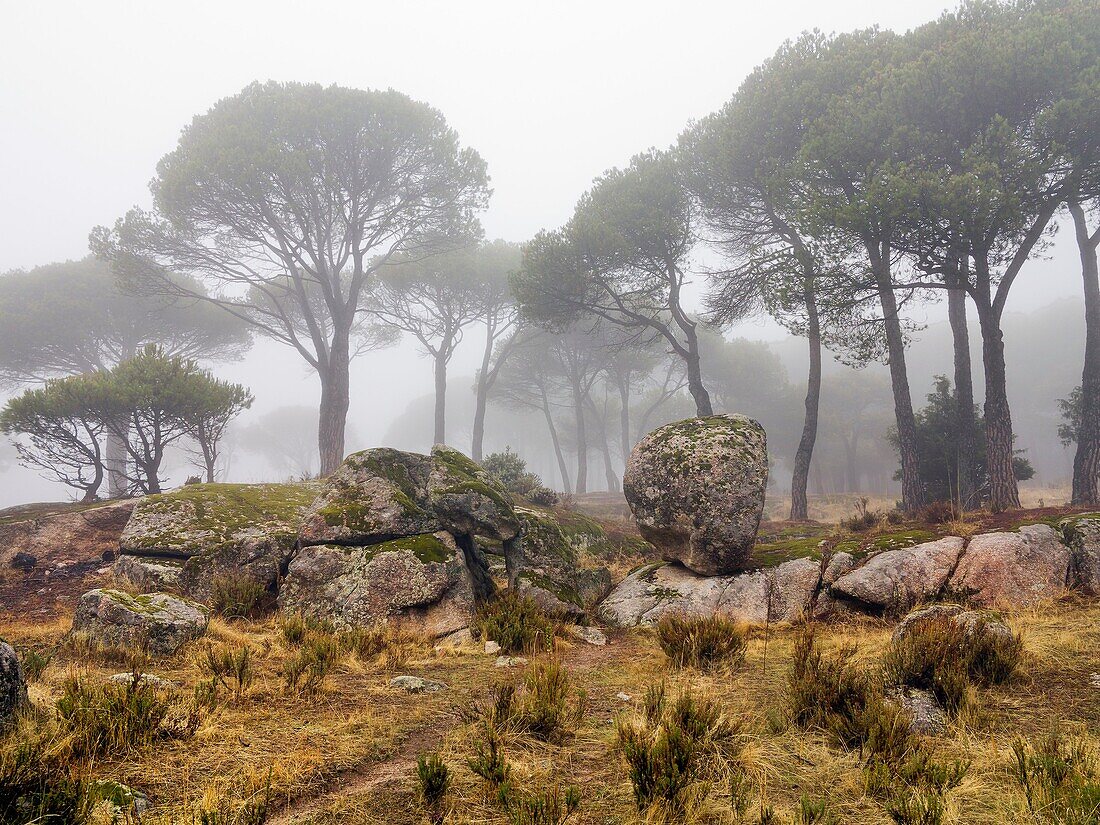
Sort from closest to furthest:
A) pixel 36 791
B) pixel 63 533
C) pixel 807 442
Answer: pixel 36 791, pixel 63 533, pixel 807 442

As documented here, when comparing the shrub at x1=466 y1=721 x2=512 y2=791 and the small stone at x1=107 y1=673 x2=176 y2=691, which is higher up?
the small stone at x1=107 y1=673 x2=176 y2=691

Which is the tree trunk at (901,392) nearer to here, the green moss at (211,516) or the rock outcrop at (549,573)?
the rock outcrop at (549,573)

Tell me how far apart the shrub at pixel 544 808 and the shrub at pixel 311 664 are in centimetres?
285

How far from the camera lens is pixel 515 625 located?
7.57m

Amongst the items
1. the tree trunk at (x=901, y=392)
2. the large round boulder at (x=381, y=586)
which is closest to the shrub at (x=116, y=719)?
the large round boulder at (x=381, y=586)

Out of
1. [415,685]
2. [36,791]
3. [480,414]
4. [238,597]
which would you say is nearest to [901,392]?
[415,685]

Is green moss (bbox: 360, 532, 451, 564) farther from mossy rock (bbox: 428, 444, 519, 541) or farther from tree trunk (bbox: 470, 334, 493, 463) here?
tree trunk (bbox: 470, 334, 493, 463)

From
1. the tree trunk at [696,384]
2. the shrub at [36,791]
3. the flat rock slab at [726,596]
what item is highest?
the tree trunk at [696,384]

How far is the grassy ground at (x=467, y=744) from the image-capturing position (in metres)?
3.01

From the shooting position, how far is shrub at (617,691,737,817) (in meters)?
3.05

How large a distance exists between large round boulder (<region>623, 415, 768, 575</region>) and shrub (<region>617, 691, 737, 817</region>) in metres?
6.04

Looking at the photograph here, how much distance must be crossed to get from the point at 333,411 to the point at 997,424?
21.7 metres

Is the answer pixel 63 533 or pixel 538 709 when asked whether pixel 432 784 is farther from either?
pixel 63 533

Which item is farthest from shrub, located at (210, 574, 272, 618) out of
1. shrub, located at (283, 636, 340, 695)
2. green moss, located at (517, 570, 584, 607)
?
green moss, located at (517, 570, 584, 607)
